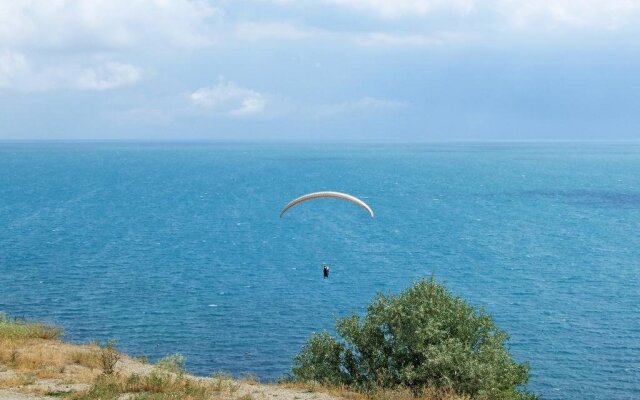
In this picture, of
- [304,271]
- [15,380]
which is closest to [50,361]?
[15,380]

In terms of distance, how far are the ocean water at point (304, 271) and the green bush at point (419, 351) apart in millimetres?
14928

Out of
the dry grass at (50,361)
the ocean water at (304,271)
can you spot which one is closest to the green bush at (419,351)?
the dry grass at (50,361)

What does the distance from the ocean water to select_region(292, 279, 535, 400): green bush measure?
1493 cm

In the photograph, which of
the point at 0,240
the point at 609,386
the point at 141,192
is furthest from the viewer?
the point at 141,192

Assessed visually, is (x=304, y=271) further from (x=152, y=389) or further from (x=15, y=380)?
(x=152, y=389)

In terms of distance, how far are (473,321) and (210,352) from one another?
25711 mm

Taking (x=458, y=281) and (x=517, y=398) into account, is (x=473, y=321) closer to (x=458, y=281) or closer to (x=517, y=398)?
(x=517, y=398)

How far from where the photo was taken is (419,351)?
33031 millimetres

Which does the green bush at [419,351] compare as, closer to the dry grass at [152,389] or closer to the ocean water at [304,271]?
the dry grass at [152,389]

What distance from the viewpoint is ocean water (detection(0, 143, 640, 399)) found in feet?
186

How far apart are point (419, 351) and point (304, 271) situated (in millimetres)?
50933

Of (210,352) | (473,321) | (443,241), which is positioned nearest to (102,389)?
(473,321)

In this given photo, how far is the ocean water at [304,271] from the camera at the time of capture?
56656 mm

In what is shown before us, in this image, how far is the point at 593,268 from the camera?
85750 mm
